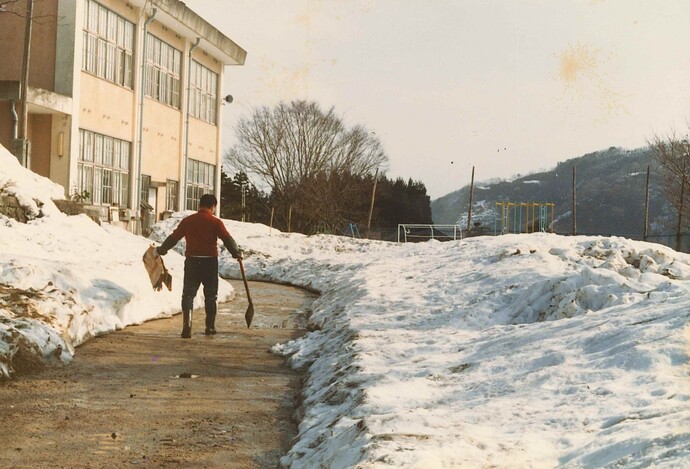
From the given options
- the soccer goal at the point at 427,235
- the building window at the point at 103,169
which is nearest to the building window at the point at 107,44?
the building window at the point at 103,169

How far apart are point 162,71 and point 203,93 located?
499 centimetres

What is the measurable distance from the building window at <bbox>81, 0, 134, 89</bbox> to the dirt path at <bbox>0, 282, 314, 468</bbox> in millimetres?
18849

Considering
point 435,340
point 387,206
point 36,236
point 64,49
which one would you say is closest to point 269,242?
point 64,49

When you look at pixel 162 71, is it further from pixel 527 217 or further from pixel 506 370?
pixel 506 370

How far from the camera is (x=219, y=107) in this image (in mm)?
39844

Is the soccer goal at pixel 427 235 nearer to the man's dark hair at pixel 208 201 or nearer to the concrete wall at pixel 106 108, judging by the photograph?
the concrete wall at pixel 106 108

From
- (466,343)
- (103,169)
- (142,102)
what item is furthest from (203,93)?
(466,343)

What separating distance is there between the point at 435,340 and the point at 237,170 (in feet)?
163

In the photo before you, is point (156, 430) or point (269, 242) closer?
point (156, 430)

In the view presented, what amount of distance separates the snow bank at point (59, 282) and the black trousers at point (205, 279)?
90cm

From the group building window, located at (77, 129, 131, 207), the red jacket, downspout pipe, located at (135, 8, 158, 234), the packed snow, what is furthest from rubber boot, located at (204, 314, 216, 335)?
downspout pipe, located at (135, 8, 158, 234)

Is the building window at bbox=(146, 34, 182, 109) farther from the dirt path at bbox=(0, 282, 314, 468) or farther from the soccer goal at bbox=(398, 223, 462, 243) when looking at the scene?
the dirt path at bbox=(0, 282, 314, 468)

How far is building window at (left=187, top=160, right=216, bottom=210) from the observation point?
Result: 121ft

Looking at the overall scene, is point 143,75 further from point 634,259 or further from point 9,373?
point 9,373
